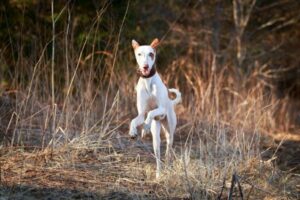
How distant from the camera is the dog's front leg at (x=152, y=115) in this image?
186 inches

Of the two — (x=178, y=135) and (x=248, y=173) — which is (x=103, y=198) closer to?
(x=248, y=173)

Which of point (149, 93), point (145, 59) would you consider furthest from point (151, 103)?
point (145, 59)

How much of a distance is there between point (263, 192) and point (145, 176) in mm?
969

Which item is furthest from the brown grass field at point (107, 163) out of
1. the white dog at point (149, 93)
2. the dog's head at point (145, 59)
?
the dog's head at point (145, 59)

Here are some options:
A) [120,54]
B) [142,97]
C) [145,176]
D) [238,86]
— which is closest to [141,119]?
[142,97]

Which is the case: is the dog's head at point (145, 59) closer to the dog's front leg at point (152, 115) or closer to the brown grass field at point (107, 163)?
the dog's front leg at point (152, 115)

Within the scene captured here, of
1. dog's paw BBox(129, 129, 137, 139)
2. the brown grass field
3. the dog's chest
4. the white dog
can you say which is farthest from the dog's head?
the brown grass field

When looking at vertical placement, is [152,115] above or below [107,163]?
above

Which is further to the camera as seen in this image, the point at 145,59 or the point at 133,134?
the point at 145,59

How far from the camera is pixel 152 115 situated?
4.79 metres

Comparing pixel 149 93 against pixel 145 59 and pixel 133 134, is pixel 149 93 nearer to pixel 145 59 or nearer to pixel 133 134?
pixel 145 59

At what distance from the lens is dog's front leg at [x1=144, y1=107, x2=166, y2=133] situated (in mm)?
4730

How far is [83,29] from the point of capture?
9375mm

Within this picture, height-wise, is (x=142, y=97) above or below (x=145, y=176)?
above
